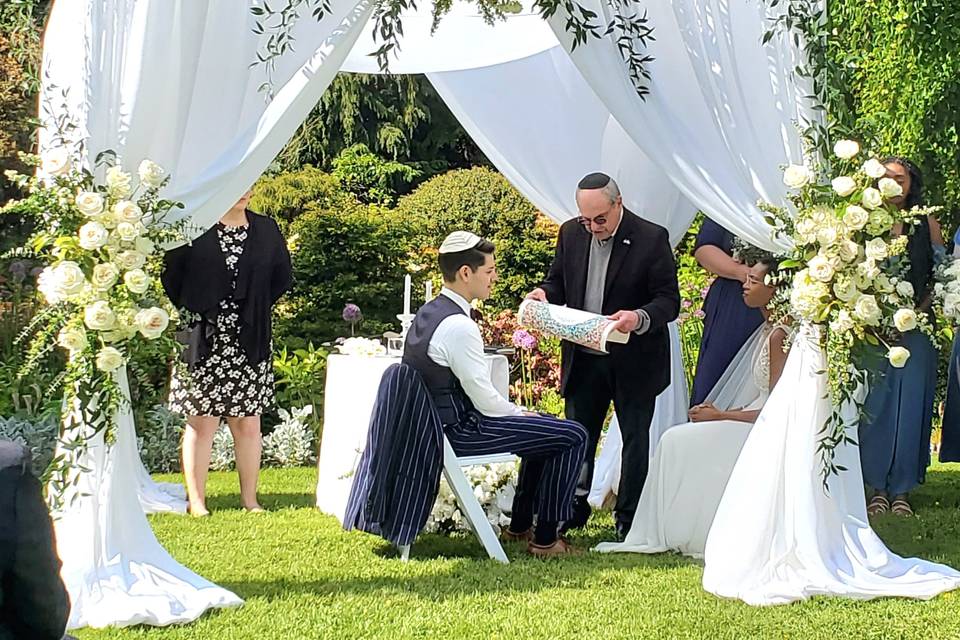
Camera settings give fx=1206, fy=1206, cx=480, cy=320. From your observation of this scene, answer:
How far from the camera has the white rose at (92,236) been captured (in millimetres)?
3666

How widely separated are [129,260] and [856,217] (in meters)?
2.38

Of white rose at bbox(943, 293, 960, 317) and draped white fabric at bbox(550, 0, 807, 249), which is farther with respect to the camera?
white rose at bbox(943, 293, 960, 317)

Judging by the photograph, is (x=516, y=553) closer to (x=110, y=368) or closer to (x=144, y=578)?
(x=144, y=578)

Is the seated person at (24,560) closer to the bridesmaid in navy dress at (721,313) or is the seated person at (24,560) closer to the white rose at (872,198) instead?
the white rose at (872,198)

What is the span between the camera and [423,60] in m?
6.55

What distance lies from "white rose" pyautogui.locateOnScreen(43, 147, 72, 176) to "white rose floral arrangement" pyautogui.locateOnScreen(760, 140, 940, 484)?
2.38m

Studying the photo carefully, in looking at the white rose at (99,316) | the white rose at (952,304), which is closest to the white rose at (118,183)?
the white rose at (99,316)

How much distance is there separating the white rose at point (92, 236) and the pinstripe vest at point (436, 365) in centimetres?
137

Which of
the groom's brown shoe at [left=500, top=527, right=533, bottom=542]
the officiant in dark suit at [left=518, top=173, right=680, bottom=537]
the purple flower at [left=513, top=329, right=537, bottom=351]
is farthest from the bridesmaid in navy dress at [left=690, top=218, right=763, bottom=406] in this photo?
the purple flower at [left=513, top=329, right=537, bottom=351]

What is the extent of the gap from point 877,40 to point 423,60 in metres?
2.52

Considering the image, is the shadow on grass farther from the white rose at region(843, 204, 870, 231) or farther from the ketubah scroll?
the white rose at region(843, 204, 870, 231)

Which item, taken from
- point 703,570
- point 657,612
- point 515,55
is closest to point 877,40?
point 515,55

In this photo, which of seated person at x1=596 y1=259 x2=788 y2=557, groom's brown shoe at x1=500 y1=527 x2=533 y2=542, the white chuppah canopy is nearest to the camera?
the white chuppah canopy

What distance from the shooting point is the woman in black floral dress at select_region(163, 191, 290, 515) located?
549 cm
